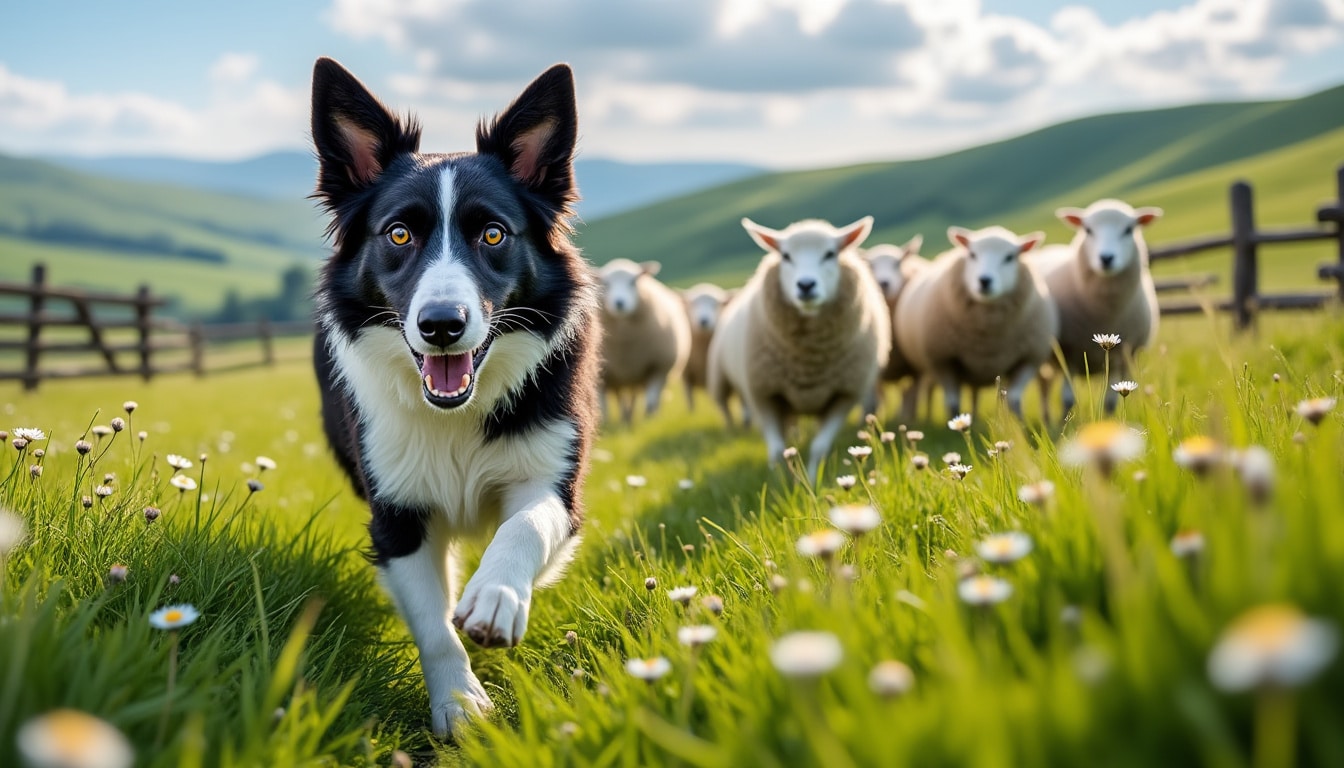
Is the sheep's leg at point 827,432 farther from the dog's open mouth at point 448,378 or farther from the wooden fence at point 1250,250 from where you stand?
the wooden fence at point 1250,250

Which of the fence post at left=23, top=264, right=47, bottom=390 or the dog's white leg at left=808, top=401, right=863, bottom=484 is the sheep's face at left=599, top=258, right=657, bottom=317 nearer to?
the dog's white leg at left=808, top=401, right=863, bottom=484

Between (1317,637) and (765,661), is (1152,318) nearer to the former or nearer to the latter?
(765,661)

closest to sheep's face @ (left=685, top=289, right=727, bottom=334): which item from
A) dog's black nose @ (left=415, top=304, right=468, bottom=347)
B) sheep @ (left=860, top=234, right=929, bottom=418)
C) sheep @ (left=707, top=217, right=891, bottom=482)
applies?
sheep @ (left=860, top=234, right=929, bottom=418)

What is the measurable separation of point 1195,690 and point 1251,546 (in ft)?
0.81

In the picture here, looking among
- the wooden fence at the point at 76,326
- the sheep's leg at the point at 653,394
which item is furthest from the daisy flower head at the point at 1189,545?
the wooden fence at the point at 76,326

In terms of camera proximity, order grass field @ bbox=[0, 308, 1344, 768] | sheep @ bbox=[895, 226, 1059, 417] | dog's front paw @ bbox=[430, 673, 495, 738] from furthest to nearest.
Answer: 1. sheep @ bbox=[895, 226, 1059, 417]
2. dog's front paw @ bbox=[430, 673, 495, 738]
3. grass field @ bbox=[0, 308, 1344, 768]

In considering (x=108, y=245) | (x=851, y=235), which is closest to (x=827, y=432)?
(x=851, y=235)

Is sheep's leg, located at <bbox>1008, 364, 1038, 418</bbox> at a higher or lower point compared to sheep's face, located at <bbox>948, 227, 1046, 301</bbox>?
lower

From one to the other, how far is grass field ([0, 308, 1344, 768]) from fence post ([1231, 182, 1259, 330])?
10782 mm

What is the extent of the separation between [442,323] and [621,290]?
8.94 metres

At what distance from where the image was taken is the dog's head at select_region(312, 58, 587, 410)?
3.36 metres

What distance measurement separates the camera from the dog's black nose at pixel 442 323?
3031mm

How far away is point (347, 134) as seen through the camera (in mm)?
3873

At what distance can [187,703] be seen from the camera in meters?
2.11
